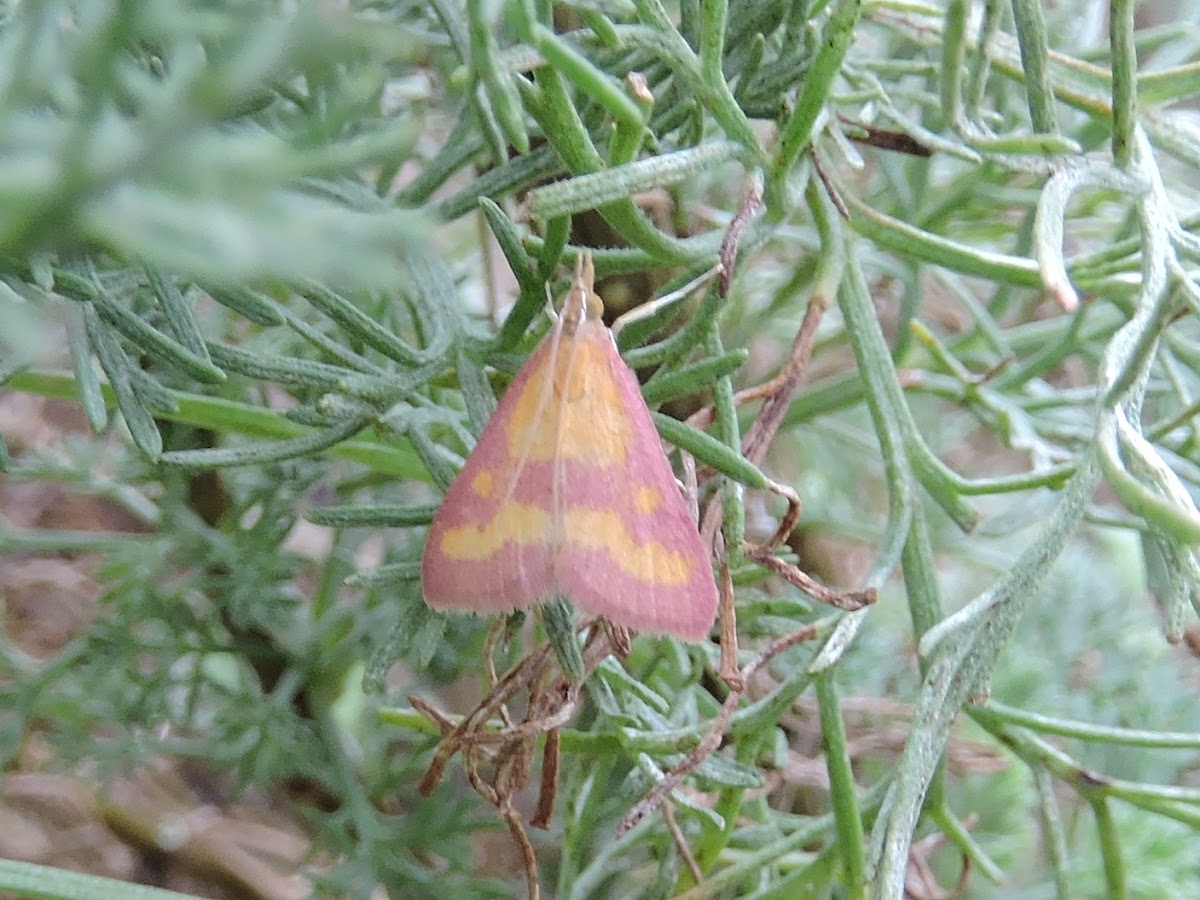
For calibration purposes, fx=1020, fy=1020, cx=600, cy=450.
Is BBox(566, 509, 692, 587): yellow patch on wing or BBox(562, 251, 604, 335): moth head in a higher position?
BBox(562, 251, 604, 335): moth head

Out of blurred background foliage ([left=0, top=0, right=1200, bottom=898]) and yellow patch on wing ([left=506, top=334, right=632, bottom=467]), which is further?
yellow patch on wing ([left=506, top=334, right=632, bottom=467])

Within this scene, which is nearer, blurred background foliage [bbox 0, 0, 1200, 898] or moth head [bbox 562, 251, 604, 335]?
blurred background foliage [bbox 0, 0, 1200, 898]

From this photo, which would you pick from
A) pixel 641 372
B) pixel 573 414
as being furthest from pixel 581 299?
pixel 641 372

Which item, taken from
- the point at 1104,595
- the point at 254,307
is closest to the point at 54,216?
the point at 254,307

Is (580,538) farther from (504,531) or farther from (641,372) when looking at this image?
(641,372)

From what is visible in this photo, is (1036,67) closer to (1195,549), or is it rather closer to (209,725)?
(1195,549)

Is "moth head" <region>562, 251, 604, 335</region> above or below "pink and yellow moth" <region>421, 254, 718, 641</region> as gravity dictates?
above
